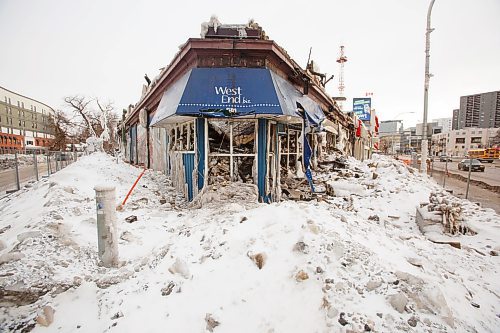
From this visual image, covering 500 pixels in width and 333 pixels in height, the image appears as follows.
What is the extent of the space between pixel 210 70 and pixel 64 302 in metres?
5.31

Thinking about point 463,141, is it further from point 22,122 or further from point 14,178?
point 22,122

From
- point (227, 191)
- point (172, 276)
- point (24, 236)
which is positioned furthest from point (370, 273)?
point (24, 236)

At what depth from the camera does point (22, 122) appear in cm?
5347

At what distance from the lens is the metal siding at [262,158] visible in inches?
252

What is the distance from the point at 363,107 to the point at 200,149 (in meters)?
34.5

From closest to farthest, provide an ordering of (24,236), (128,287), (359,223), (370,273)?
(370,273) < (128,287) < (24,236) < (359,223)

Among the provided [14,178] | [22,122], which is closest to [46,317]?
[14,178]

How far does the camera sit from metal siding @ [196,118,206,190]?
6242mm

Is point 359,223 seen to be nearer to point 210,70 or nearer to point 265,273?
point 265,273

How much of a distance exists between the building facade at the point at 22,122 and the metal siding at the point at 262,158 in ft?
164

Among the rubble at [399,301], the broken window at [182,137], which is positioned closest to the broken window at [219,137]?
the broken window at [182,137]

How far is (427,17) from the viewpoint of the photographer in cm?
1256

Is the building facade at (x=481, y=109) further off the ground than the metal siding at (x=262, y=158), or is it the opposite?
the building facade at (x=481, y=109)

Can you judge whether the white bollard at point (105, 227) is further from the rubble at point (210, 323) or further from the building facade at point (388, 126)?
the building facade at point (388, 126)
